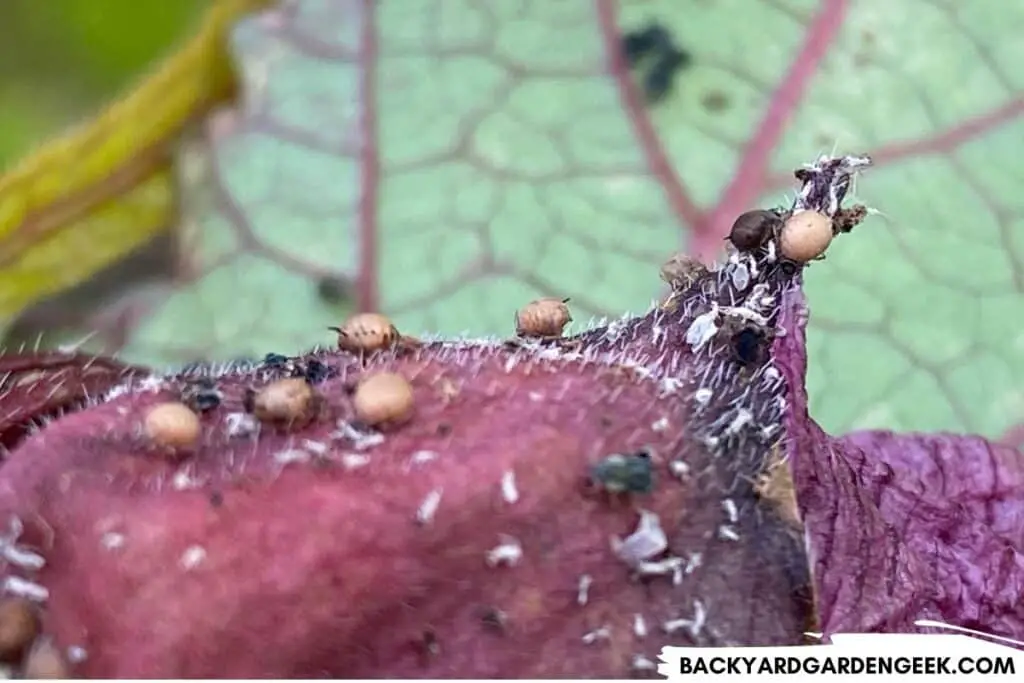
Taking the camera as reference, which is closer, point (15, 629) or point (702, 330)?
point (15, 629)

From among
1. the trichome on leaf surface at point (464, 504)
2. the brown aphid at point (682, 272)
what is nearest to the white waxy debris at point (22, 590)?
the trichome on leaf surface at point (464, 504)

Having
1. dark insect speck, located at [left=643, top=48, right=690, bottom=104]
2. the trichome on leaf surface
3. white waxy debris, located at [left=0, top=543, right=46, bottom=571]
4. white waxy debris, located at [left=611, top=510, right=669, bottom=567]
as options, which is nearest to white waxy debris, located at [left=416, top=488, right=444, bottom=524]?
the trichome on leaf surface

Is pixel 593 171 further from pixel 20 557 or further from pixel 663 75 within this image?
pixel 20 557

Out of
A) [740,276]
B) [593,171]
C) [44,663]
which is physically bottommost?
[44,663]

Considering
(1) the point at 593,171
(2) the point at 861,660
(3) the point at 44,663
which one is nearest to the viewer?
(3) the point at 44,663

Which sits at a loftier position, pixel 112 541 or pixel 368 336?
pixel 368 336

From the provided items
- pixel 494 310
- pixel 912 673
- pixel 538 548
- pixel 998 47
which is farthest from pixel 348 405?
pixel 998 47

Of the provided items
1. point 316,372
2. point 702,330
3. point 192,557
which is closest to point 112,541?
point 192,557
